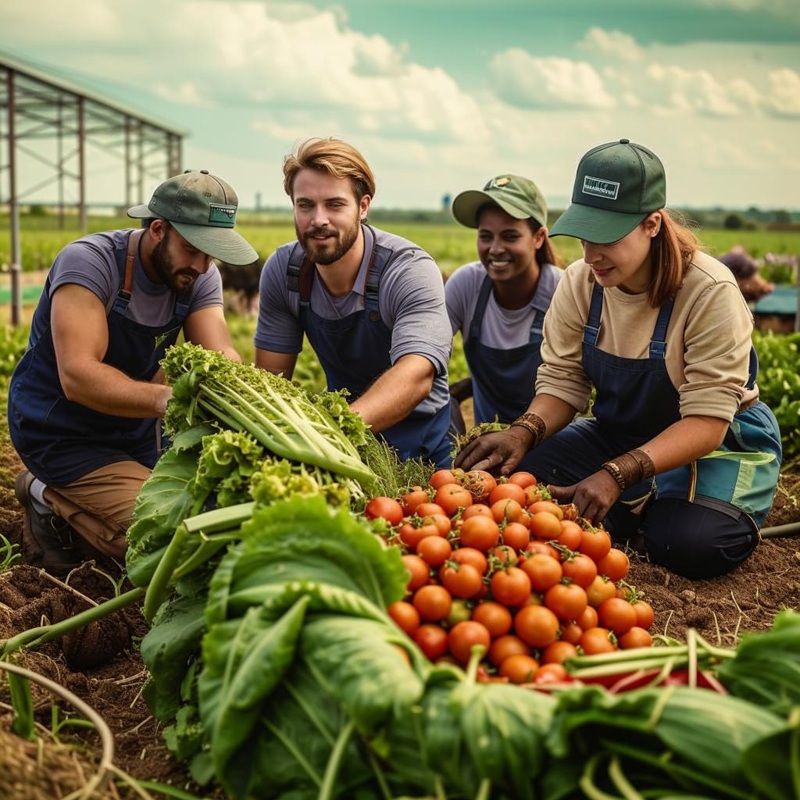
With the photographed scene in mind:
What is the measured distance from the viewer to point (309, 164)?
15.9 ft

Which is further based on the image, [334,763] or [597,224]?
[597,224]

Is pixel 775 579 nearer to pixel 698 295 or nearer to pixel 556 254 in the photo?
pixel 698 295

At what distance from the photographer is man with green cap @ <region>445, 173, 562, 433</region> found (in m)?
5.60

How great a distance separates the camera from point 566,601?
2768 millimetres

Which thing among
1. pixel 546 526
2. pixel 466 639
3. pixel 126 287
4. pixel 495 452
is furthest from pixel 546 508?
pixel 126 287

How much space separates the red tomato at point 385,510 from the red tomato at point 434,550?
0.25m

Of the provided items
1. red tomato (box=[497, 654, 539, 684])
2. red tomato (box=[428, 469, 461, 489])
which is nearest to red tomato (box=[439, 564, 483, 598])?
red tomato (box=[497, 654, 539, 684])

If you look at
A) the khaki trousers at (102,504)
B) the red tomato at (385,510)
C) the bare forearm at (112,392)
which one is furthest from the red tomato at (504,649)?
the khaki trousers at (102,504)

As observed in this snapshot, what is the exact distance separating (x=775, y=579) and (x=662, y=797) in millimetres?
3005

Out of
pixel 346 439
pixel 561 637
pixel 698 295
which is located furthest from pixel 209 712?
pixel 698 295

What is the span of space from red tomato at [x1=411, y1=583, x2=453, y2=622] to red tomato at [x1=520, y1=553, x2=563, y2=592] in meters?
0.29

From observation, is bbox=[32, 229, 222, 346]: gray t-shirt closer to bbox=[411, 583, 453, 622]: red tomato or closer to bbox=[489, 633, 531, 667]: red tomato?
bbox=[411, 583, 453, 622]: red tomato

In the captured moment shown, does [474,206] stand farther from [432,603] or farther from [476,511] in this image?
[432,603]

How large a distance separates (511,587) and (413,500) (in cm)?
66
